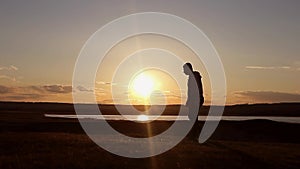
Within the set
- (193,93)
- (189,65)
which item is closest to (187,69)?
(189,65)

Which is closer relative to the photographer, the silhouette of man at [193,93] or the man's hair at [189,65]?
the silhouette of man at [193,93]

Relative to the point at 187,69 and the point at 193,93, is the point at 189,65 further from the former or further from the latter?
the point at 193,93

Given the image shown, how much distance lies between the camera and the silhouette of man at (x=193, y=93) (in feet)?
105

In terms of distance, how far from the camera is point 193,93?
32.2m

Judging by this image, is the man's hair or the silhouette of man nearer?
the silhouette of man

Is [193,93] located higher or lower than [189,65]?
lower

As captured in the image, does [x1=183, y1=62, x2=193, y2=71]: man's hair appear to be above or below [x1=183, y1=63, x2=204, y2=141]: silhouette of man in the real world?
above

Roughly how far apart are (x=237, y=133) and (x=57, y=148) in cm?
2654

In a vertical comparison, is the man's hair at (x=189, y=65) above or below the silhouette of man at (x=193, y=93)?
above

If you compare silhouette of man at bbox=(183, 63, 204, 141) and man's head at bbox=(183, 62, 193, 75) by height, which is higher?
man's head at bbox=(183, 62, 193, 75)

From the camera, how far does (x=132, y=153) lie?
22422mm

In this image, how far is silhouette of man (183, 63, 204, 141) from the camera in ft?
105

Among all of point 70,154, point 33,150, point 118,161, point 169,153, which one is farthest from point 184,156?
point 33,150

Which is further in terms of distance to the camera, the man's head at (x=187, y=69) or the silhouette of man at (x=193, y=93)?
the man's head at (x=187, y=69)
